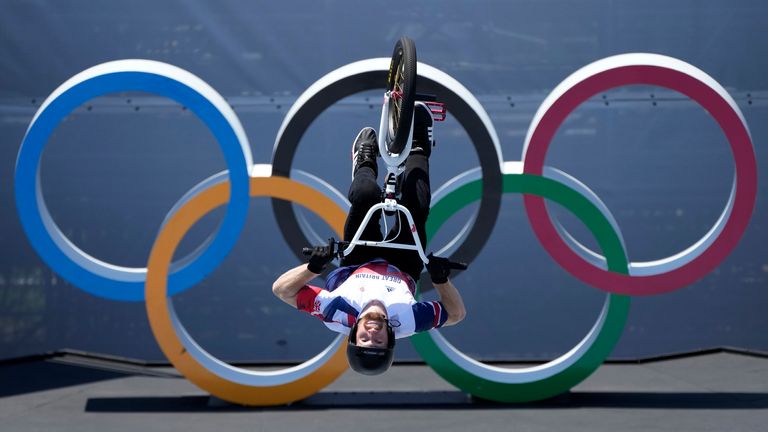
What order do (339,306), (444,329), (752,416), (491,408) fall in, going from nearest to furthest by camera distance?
(339,306) → (752,416) → (491,408) → (444,329)

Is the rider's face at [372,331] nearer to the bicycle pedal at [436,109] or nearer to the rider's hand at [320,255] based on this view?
the rider's hand at [320,255]

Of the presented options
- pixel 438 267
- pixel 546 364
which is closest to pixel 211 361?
pixel 546 364

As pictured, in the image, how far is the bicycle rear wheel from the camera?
397cm

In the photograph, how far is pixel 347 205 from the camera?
655cm

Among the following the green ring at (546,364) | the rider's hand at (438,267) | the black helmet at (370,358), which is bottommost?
the green ring at (546,364)

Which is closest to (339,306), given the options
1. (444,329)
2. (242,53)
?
(444,329)

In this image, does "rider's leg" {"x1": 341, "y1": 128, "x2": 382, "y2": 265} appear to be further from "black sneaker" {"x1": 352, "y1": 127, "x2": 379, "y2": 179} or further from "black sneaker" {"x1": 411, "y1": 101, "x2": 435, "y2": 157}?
"black sneaker" {"x1": 411, "y1": 101, "x2": 435, "y2": 157}

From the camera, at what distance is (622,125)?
26.8ft

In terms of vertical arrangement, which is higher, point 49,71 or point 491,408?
point 49,71

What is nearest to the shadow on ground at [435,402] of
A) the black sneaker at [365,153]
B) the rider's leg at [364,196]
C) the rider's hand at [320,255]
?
the rider's leg at [364,196]

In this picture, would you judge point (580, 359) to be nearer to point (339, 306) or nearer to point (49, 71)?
point (339, 306)

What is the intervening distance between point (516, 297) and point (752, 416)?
256cm

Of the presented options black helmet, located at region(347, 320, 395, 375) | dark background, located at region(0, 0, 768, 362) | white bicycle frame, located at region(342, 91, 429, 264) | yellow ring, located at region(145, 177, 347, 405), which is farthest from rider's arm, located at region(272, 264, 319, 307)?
dark background, located at region(0, 0, 768, 362)

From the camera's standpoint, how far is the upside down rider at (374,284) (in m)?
4.29
